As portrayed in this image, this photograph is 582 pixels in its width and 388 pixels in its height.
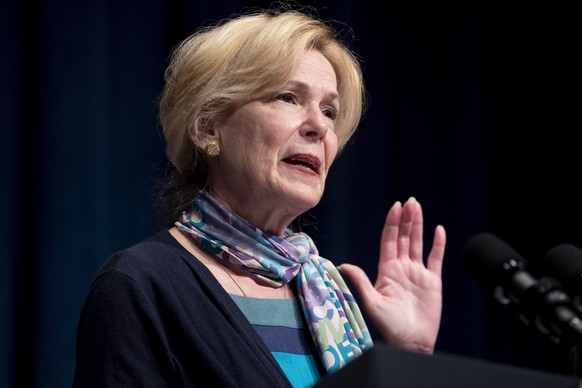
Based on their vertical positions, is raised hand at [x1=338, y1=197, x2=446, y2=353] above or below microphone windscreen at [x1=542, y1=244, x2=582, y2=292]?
below

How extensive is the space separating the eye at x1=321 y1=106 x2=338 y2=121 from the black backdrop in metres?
0.66

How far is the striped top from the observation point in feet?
Result: 4.94

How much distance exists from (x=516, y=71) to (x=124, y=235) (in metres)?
1.43

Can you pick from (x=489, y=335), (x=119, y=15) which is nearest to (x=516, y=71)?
(x=489, y=335)

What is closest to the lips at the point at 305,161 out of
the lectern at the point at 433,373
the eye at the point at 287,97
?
the eye at the point at 287,97

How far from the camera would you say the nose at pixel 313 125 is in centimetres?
169

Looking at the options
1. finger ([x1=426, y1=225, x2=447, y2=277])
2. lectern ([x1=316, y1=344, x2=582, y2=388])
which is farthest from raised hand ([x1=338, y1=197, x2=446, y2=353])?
lectern ([x1=316, y1=344, x2=582, y2=388])

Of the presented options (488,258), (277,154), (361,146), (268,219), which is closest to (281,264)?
(268,219)

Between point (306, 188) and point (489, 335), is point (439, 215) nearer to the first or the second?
point (489, 335)

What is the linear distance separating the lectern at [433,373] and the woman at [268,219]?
63cm

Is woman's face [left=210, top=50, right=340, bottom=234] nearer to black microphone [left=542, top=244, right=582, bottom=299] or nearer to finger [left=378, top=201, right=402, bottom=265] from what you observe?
finger [left=378, top=201, right=402, bottom=265]

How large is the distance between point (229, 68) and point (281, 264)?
37 cm

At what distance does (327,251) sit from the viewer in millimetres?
2643

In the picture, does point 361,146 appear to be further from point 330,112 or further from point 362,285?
point 362,285
